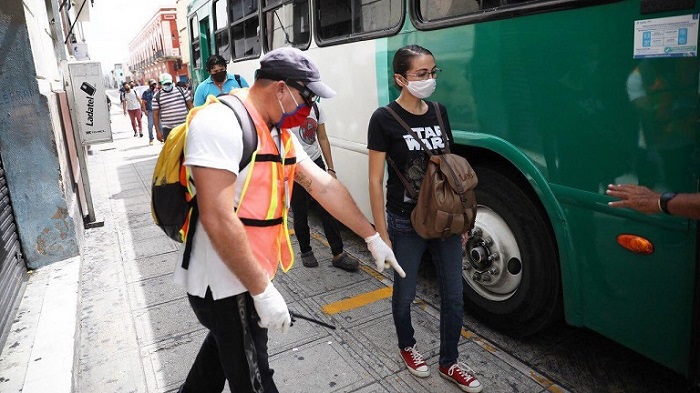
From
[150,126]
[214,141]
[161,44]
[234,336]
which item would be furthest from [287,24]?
[161,44]

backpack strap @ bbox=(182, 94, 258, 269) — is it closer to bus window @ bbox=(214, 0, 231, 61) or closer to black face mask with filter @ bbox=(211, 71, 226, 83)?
black face mask with filter @ bbox=(211, 71, 226, 83)

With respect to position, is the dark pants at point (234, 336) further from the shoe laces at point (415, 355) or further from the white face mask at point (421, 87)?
the white face mask at point (421, 87)

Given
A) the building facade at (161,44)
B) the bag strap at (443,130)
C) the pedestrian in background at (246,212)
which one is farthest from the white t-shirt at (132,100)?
the building facade at (161,44)

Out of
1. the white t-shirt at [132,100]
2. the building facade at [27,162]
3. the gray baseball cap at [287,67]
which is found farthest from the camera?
the white t-shirt at [132,100]

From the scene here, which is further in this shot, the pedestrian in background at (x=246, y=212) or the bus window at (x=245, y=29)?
the bus window at (x=245, y=29)

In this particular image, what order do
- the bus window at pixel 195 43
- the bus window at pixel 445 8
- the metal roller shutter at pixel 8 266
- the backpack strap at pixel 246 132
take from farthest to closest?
the bus window at pixel 195 43, the metal roller shutter at pixel 8 266, the bus window at pixel 445 8, the backpack strap at pixel 246 132

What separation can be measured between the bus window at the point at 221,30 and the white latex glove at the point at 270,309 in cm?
634

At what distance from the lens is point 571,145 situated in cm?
252

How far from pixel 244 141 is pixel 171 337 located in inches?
88.4

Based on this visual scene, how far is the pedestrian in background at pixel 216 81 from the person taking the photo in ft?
17.1

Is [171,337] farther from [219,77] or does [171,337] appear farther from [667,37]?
[667,37]

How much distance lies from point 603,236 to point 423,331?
4.55 ft

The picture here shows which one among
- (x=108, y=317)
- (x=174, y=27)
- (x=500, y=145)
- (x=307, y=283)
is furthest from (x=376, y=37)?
(x=174, y=27)

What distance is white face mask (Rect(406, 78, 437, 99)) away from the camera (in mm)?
2541
